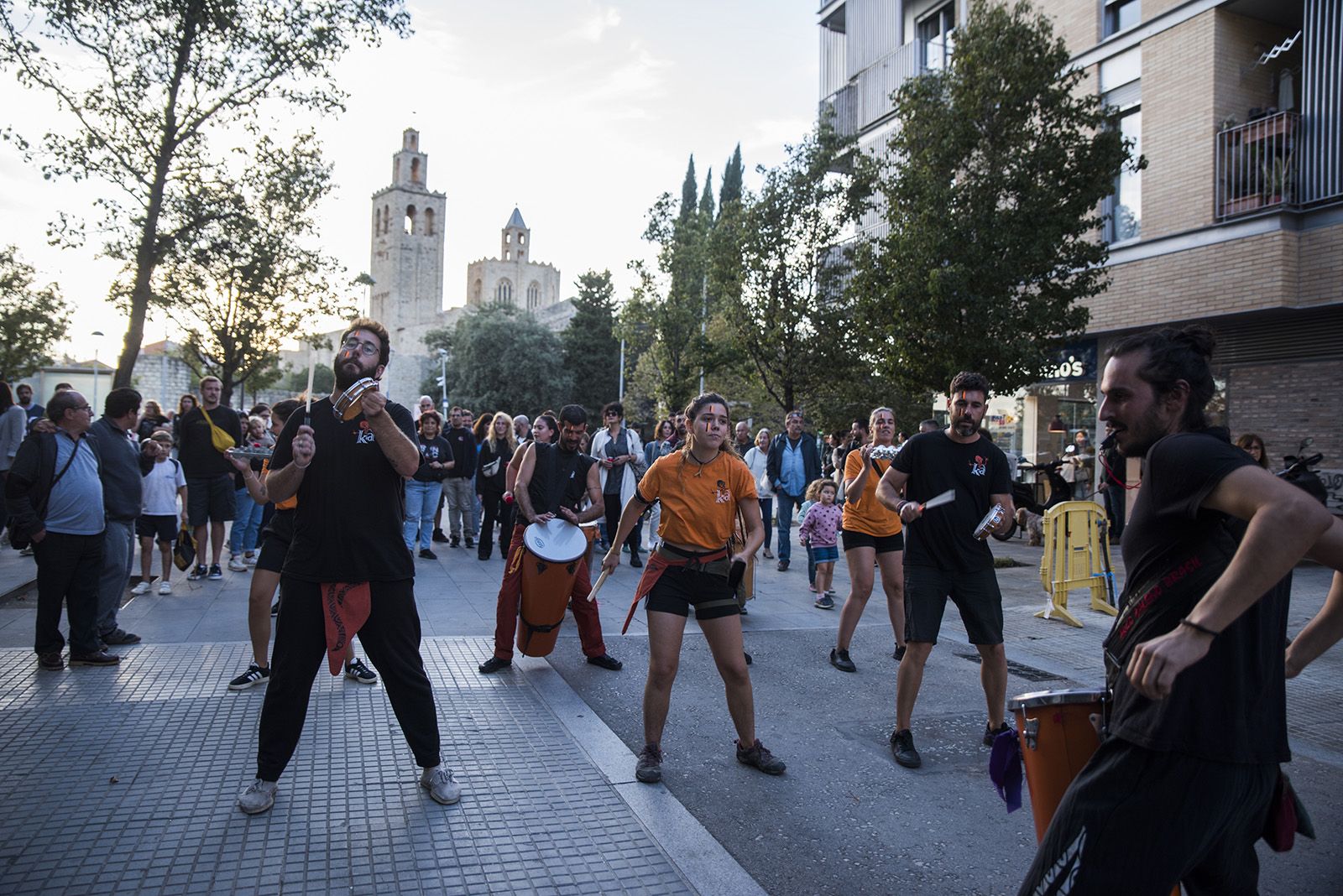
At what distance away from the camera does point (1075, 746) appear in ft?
8.69

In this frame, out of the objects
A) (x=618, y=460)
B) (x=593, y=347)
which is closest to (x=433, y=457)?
(x=618, y=460)

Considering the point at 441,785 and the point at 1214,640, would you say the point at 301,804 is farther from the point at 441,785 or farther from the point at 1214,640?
the point at 1214,640

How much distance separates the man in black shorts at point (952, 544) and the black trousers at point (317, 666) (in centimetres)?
231

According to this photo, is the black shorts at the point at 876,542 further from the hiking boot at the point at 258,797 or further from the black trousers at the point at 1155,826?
the black trousers at the point at 1155,826

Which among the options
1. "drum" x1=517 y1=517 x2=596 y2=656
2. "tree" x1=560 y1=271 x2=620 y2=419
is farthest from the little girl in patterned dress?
"tree" x1=560 y1=271 x2=620 y2=419

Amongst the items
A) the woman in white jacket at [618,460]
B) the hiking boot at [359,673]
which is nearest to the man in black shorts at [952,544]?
the hiking boot at [359,673]

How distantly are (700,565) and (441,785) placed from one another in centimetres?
152

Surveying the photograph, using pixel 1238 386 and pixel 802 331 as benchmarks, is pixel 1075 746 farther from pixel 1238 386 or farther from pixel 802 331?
pixel 802 331

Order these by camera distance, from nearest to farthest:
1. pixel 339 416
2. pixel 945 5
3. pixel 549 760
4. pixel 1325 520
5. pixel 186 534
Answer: pixel 1325 520 < pixel 339 416 < pixel 549 760 < pixel 186 534 < pixel 945 5

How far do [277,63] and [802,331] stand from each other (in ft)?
36.5

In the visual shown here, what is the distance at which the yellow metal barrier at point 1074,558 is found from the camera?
869 cm

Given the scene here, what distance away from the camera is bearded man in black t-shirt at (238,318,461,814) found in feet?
12.5

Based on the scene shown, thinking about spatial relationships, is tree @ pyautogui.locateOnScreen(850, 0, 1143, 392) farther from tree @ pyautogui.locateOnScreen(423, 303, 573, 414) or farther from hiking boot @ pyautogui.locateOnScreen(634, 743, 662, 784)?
tree @ pyautogui.locateOnScreen(423, 303, 573, 414)

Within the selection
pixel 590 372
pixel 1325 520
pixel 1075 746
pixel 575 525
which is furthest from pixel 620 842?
pixel 590 372
